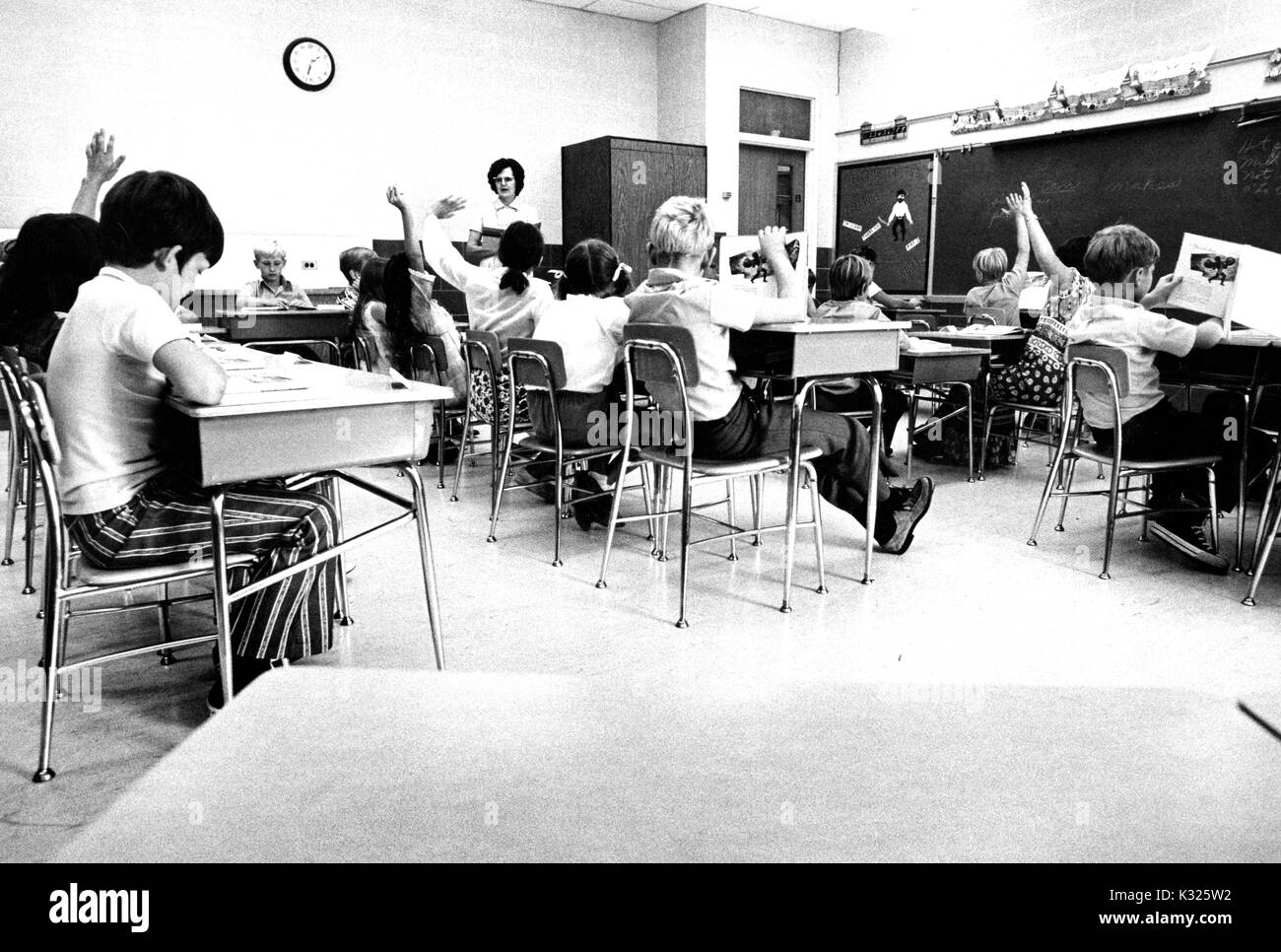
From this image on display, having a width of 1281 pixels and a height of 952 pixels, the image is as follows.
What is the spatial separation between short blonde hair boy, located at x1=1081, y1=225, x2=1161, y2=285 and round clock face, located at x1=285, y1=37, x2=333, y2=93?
19.4ft

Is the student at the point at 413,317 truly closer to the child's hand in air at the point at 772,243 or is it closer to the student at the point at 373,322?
the student at the point at 373,322

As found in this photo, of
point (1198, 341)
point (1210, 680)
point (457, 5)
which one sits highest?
point (457, 5)

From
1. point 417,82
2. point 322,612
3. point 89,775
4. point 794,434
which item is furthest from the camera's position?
point 417,82

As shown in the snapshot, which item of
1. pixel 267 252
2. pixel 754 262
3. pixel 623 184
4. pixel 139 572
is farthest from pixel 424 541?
pixel 623 184

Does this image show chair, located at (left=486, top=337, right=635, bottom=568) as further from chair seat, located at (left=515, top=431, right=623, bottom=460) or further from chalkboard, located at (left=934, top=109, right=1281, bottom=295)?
chalkboard, located at (left=934, top=109, right=1281, bottom=295)

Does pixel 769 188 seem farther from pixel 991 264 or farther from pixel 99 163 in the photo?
pixel 99 163

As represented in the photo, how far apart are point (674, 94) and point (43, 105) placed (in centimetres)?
507

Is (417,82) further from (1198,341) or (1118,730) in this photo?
(1118,730)

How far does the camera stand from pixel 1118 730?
1.49 feet

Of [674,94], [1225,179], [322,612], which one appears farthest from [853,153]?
[322,612]

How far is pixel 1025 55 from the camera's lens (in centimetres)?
717

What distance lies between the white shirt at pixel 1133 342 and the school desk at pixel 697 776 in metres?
3.00

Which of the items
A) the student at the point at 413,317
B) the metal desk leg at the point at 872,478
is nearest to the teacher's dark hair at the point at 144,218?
the metal desk leg at the point at 872,478

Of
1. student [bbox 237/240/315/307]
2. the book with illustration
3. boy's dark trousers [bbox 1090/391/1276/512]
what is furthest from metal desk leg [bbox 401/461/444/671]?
student [bbox 237/240/315/307]
